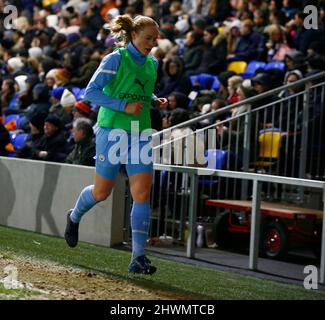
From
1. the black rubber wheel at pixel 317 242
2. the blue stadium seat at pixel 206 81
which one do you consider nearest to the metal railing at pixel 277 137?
the black rubber wheel at pixel 317 242

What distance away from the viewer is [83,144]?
12.6 m

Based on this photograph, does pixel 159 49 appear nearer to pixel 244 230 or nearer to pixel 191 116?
pixel 191 116

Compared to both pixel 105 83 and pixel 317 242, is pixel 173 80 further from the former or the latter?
pixel 105 83

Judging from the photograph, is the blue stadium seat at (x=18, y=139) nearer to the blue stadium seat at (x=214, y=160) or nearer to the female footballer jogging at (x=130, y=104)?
the blue stadium seat at (x=214, y=160)

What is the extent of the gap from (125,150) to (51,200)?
12.7 feet

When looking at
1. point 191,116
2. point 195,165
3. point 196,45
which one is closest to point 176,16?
point 196,45

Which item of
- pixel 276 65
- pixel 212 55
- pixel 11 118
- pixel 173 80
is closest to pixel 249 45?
pixel 212 55

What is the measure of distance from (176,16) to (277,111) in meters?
7.08

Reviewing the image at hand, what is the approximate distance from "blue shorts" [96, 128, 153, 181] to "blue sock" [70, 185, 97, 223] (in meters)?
0.42

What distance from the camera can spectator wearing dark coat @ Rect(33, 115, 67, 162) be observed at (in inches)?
551

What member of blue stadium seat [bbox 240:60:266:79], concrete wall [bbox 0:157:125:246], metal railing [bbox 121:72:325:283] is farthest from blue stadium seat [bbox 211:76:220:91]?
concrete wall [bbox 0:157:125:246]

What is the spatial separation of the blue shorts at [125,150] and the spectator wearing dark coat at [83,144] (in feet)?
12.5

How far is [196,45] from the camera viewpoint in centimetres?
1736

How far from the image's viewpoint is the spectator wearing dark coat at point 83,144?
486 inches
